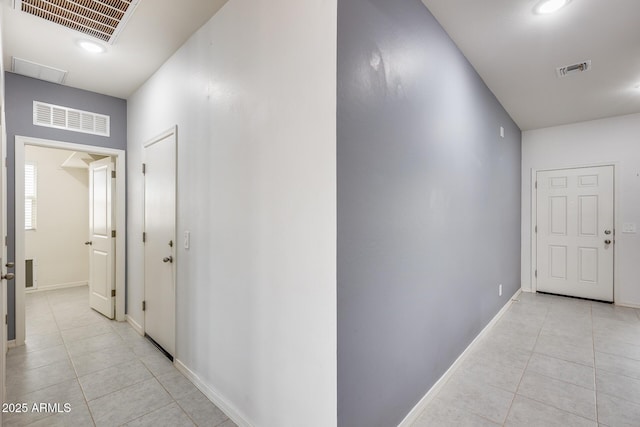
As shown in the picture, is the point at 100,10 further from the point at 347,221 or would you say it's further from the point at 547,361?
the point at 547,361

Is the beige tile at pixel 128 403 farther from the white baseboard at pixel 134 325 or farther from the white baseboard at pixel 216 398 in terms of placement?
the white baseboard at pixel 134 325

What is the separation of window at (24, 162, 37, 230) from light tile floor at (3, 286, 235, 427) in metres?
2.43

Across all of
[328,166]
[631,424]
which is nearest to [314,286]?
[328,166]

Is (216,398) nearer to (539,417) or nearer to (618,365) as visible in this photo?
(539,417)

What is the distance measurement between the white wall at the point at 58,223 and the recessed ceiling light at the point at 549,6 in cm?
674

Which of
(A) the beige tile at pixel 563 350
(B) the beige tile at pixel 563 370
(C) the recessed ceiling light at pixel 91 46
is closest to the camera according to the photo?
(B) the beige tile at pixel 563 370

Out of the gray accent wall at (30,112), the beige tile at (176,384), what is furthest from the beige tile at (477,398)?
the gray accent wall at (30,112)

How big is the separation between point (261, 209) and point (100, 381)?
2084 millimetres

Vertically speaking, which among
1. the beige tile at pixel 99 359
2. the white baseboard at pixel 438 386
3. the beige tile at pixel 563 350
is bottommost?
the beige tile at pixel 99 359

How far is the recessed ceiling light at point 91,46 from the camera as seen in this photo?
247 centimetres

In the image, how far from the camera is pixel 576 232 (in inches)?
181

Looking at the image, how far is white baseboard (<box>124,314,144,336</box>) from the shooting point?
3.23 m

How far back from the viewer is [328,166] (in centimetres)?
136

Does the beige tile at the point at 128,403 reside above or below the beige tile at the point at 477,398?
below
